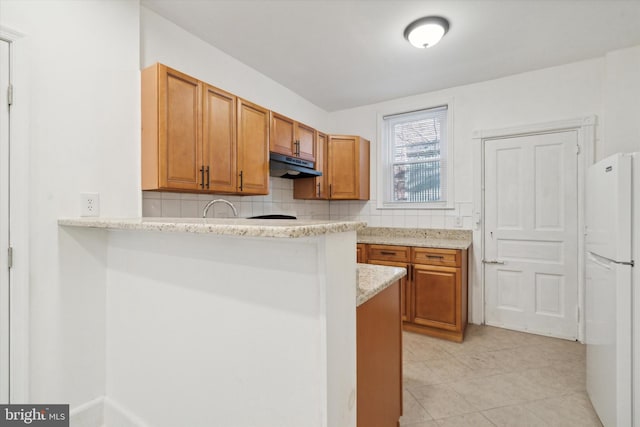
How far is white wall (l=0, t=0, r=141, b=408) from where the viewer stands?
1428 mm

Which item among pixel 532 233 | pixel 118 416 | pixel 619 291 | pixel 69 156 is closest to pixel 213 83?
pixel 69 156

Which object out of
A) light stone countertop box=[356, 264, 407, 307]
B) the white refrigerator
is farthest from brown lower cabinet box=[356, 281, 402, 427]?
the white refrigerator

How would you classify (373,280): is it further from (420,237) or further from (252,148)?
(420,237)

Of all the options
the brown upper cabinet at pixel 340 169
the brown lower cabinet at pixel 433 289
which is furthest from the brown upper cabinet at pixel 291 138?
the brown lower cabinet at pixel 433 289

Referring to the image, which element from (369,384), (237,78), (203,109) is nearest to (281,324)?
(369,384)

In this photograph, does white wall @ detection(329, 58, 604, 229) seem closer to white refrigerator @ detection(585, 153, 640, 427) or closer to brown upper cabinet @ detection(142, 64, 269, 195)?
white refrigerator @ detection(585, 153, 640, 427)

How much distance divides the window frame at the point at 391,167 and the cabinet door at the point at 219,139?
210 centimetres

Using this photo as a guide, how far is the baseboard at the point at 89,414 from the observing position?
154 centimetres

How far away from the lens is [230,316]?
107 centimetres

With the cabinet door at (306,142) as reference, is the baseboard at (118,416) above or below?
below

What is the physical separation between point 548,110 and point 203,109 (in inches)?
127

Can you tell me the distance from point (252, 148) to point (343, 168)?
143 cm

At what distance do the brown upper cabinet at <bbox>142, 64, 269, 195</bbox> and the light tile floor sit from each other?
78.1 inches

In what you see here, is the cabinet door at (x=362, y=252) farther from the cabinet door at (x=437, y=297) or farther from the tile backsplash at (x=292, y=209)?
the tile backsplash at (x=292, y=209)
